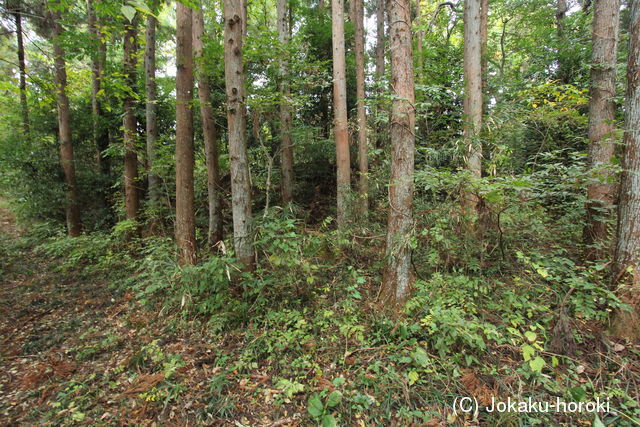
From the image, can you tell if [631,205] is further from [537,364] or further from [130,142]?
[130,142]

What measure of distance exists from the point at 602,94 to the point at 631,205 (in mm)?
2489

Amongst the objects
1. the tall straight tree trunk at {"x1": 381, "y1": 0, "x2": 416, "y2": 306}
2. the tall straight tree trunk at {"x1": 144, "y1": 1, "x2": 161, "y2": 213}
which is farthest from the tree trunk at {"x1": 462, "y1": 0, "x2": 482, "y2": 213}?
the tall straight tree trunk at {"x1": 144, "y1": 1, "x2": 161, "y2": 213}

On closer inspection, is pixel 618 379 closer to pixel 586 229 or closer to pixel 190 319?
pixel 586 229

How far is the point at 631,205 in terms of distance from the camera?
9.84 ft

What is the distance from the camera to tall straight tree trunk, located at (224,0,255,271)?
3.88 m

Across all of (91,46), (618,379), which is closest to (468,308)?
(618,379)

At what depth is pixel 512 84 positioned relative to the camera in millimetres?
7934

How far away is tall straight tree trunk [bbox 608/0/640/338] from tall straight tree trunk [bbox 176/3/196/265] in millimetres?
5938

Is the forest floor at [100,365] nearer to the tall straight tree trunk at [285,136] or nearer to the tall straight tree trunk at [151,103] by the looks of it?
the tall straight tree trunk at [151,103]

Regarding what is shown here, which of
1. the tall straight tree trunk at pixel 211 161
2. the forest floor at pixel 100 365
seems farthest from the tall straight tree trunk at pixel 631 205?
the tall straight tree trunk at pixel 211 161

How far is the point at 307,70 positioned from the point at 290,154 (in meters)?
2.24

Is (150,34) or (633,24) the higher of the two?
(150,34)

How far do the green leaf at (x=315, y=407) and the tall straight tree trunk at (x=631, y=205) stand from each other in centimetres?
332

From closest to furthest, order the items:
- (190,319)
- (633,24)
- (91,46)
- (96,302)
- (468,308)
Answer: (633,24)
(468,308)
(190,319)
(91,46)
(96,302)
